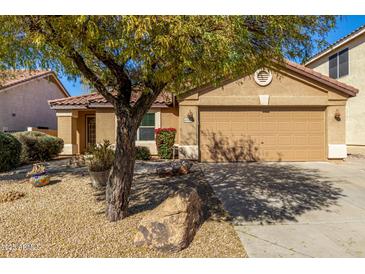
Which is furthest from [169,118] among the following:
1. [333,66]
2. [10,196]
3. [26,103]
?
[333,66]

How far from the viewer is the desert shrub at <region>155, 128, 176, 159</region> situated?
1117 cm

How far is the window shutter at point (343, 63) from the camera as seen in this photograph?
1432 cm

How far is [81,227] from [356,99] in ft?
54.5

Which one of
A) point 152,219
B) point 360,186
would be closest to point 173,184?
point 152,219

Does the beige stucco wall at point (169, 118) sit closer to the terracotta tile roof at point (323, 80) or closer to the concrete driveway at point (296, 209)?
the concrete driveway at point (296, 209)

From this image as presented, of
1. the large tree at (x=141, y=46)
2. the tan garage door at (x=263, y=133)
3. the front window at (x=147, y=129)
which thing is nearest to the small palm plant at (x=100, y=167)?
the large tree at (x=141, y=46)

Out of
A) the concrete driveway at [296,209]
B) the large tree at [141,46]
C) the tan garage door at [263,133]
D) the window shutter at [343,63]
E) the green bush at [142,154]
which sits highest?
the window shutter at [343,63]

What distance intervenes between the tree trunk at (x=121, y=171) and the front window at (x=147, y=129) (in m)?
7.71

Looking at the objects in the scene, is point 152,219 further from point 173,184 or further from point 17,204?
point 17,204

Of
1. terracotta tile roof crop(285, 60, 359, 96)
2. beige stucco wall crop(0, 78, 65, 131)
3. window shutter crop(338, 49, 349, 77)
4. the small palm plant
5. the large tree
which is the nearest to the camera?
the large tree

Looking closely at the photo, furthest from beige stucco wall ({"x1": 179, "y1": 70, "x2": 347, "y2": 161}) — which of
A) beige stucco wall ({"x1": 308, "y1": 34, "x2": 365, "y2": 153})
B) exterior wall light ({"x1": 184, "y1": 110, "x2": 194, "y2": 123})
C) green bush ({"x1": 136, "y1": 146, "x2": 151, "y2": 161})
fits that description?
beige stucco wall ({"x1": 308, "y1": 34, "x2": 365, "y2": 153})

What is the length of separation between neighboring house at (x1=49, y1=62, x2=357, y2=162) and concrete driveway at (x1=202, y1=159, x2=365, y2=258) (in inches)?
79.1

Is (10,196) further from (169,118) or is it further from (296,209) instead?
(169,118)

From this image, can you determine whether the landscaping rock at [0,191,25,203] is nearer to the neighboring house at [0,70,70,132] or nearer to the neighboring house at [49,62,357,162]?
the neighboring house at [49,62,357,162]
